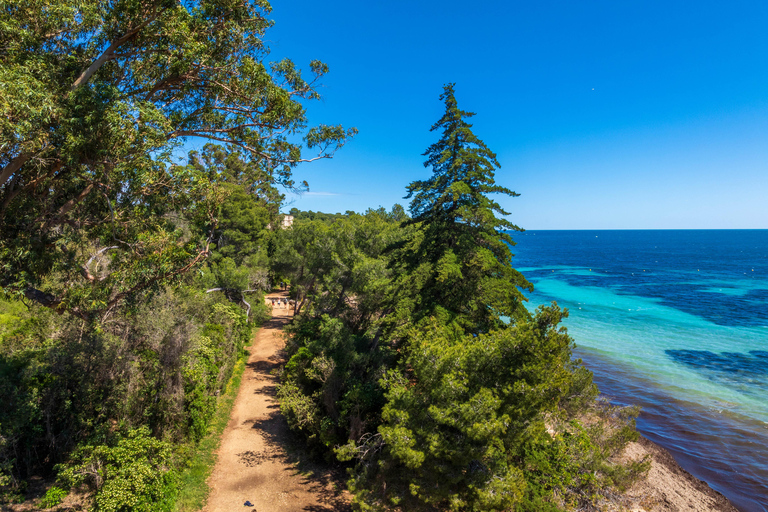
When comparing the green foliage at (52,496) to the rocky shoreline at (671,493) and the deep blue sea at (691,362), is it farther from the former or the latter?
the deep blue sea at (691,362)

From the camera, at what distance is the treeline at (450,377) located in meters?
8.15

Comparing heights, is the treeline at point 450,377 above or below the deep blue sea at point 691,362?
above

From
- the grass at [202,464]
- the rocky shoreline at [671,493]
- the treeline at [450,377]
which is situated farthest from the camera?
the rocky shoreline at [671,493]

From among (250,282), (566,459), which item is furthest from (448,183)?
(250,282)

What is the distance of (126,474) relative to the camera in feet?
29.9

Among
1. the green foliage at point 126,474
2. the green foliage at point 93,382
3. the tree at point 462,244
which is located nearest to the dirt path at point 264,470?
the green foliage at point 93,382

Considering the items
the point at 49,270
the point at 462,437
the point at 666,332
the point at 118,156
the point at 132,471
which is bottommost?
the point at 666,332

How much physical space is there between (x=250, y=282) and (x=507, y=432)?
22.6m

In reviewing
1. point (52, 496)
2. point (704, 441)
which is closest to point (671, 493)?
point (704, 441)

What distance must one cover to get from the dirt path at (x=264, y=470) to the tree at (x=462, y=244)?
7381mm

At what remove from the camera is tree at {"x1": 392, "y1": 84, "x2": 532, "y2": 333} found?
44.1 feet

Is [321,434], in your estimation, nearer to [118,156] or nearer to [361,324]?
[361,324]

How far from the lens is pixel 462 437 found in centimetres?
829

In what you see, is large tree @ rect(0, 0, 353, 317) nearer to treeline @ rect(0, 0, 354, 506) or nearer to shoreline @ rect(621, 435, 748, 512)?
treeline @ rect(0, 0, 354, 506)
